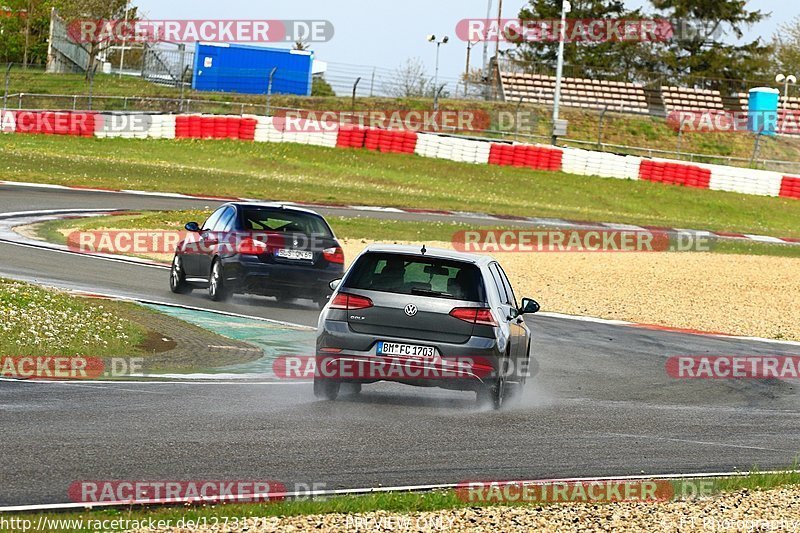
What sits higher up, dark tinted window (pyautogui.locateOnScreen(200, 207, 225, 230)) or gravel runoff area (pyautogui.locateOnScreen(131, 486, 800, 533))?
dark tinted window (pyautogui.locateOnScreen(200, 207, 225, 230))

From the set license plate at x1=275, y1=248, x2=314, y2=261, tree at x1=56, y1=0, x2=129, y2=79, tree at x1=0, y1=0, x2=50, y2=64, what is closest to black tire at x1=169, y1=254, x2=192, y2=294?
license plate at x1=275, y1=248, x2=314, y2=261

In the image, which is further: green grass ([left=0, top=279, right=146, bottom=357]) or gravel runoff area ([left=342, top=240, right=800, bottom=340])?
gravel runoff area ([left=342, top=240, right=800, bottom=340])

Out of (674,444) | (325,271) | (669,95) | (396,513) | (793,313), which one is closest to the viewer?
(396,513)

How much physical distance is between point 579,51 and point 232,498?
74524 mm

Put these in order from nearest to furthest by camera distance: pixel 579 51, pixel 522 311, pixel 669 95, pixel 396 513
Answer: pixel 396 513, pixel 522 311, pixel 669 95, pixel 579 51

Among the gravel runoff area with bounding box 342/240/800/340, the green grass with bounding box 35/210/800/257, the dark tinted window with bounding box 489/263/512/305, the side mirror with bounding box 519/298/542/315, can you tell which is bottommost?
the gravel runoff area with bounding box 342/240/800/340

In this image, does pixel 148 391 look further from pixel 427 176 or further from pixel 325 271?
pixel 427 176

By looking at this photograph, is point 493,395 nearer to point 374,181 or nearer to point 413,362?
point 413,362

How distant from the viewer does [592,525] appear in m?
7.07

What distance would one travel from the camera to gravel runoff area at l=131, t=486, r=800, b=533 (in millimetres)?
6660

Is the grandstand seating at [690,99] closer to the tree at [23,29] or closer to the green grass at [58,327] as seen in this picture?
the tree at [23,29]

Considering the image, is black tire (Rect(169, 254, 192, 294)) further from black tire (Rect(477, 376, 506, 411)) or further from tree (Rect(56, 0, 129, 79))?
tree (Rect(56, 0, 129, 79))

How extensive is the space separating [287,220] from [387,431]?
8.89 meters

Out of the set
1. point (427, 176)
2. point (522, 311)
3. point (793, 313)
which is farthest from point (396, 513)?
point (427, 176)
